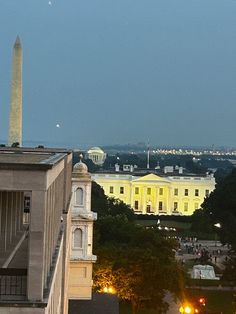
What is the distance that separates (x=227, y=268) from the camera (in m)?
50.9

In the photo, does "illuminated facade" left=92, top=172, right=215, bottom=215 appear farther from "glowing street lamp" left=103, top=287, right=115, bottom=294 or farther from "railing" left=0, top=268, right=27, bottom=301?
"railing" left=0, top=268, right=27, bottom=301

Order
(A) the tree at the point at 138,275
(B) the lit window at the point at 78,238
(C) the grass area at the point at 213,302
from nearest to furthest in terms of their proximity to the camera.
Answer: (A) the tree at the point at 138,275 → (B) the lit window at the point at 78,238 → (C) the grass area at the point at 213,302

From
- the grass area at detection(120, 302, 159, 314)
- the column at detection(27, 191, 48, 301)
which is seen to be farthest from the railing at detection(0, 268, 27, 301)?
the grass area at detection(120, 302, 159, 314)

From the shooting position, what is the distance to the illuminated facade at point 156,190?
407ft

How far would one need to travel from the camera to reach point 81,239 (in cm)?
4138

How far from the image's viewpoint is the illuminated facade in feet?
407

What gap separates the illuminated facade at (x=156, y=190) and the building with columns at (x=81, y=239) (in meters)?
81.5

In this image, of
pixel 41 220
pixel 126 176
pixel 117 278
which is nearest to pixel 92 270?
pixel 117 278

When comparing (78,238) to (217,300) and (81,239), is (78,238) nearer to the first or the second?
(81,239)

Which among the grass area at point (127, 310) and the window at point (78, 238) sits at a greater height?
the window at point (78, 238)

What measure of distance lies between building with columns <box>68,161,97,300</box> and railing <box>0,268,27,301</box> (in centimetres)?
2691

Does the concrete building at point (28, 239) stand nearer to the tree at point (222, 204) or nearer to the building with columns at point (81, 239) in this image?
the building with columns at point (81, 239)

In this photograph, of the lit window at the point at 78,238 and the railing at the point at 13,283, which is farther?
the lit window at the point at 78,238

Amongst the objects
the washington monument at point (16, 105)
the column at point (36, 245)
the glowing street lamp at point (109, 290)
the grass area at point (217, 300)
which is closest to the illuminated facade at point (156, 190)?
the washington monument at point (16, 105)
